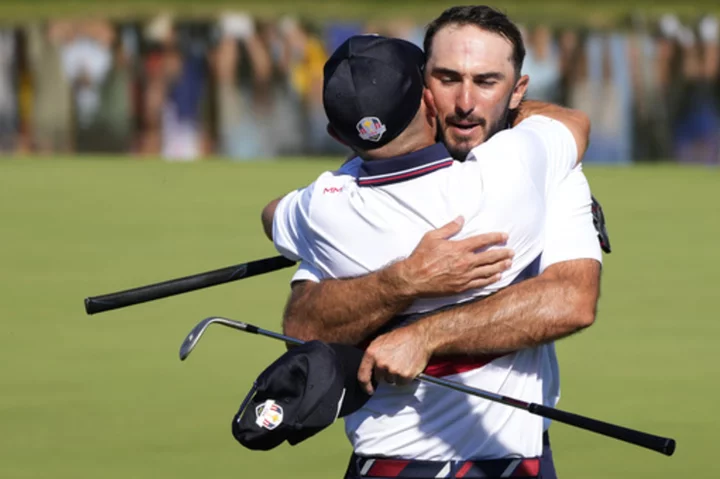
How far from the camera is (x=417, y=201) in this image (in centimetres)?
332

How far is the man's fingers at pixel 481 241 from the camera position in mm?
3285

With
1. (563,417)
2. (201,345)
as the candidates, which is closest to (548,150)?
(563,417)

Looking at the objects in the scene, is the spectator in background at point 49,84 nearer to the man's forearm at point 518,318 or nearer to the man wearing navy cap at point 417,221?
the man wearing navy cap at point 417,221

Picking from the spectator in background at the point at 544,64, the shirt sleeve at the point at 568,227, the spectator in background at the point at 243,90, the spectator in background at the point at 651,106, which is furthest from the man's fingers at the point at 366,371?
the spectator in background at the point at 651,106

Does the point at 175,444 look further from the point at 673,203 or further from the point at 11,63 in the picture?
the point at 11,63

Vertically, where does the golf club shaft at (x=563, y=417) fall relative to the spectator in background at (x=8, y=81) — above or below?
above

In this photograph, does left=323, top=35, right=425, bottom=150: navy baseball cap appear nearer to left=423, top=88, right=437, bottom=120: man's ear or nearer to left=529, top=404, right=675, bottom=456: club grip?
left=423, top=88, right=437, bottom=120: man's ear

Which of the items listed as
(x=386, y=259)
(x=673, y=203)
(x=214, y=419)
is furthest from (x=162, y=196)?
(x=386, y=259)

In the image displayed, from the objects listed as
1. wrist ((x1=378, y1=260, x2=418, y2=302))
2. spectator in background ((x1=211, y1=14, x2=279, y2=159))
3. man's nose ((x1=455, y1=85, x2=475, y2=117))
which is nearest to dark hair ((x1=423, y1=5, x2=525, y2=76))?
man's nose ((x1=455, y1=85, x2=475, y2=117))

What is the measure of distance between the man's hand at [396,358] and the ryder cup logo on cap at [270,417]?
251mm

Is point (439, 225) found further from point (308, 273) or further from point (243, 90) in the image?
point (243, 90)

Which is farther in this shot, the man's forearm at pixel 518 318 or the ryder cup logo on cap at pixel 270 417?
the man's forearm at pixel 518 318

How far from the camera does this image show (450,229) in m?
3.29

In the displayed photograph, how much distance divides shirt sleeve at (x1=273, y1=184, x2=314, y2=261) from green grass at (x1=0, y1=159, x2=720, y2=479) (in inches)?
110
